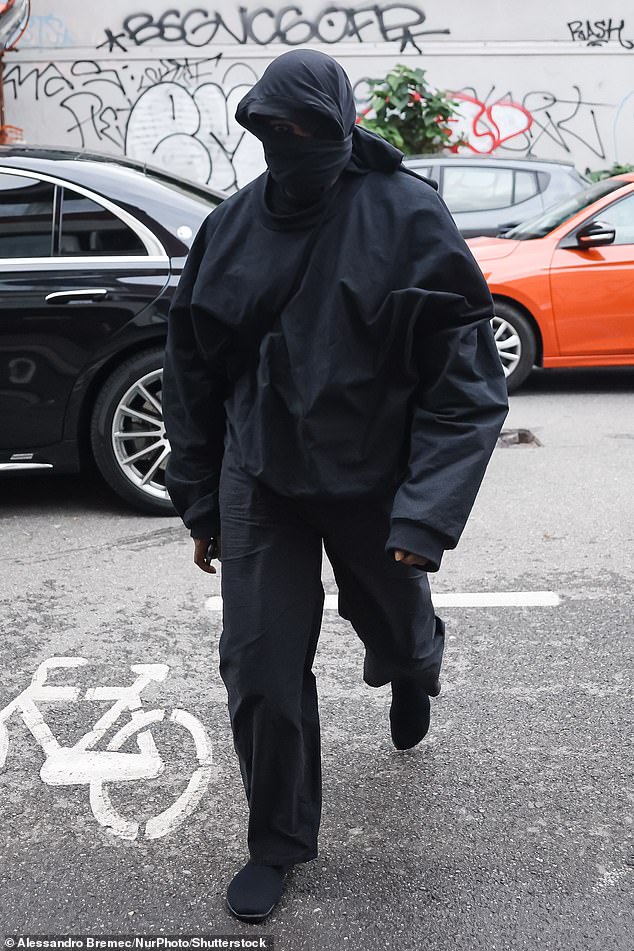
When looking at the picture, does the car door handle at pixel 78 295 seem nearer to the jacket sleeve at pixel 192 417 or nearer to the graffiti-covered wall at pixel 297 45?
the jacket sleeve at pixel 192 417

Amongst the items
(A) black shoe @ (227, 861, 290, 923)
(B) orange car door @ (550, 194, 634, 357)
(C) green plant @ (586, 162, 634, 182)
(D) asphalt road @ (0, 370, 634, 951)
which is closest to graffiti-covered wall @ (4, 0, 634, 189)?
(C) green plant @ (586, 162, 634, 182)

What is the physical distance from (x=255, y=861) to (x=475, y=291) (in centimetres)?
137

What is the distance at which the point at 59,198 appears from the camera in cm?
532

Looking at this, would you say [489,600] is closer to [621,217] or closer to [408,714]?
[408,714]

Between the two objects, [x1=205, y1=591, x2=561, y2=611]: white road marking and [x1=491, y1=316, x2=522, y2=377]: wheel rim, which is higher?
[x1=205, y1=591, x2=561, y2=611]: white road marking

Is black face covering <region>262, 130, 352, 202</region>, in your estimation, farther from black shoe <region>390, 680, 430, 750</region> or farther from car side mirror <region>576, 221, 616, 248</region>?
car side mirror <region>576, 221, 616, 248</region>

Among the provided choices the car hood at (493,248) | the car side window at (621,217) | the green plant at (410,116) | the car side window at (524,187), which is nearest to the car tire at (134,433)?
the car hood at (493,248)

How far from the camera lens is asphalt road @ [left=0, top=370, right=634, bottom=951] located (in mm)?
2467

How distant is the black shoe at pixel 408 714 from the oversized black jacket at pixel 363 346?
79 cm

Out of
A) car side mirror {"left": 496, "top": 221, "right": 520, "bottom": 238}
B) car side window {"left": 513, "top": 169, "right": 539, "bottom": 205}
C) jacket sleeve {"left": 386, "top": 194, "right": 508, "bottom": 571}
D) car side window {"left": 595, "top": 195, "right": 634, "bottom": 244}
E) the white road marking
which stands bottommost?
the white road marking

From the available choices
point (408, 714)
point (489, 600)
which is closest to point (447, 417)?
point (408, 714)

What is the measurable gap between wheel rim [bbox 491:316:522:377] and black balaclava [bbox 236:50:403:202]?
612 centimetres

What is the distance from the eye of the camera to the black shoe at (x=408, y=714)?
302 centimetres

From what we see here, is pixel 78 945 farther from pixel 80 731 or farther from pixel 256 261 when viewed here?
pixel 256 261
